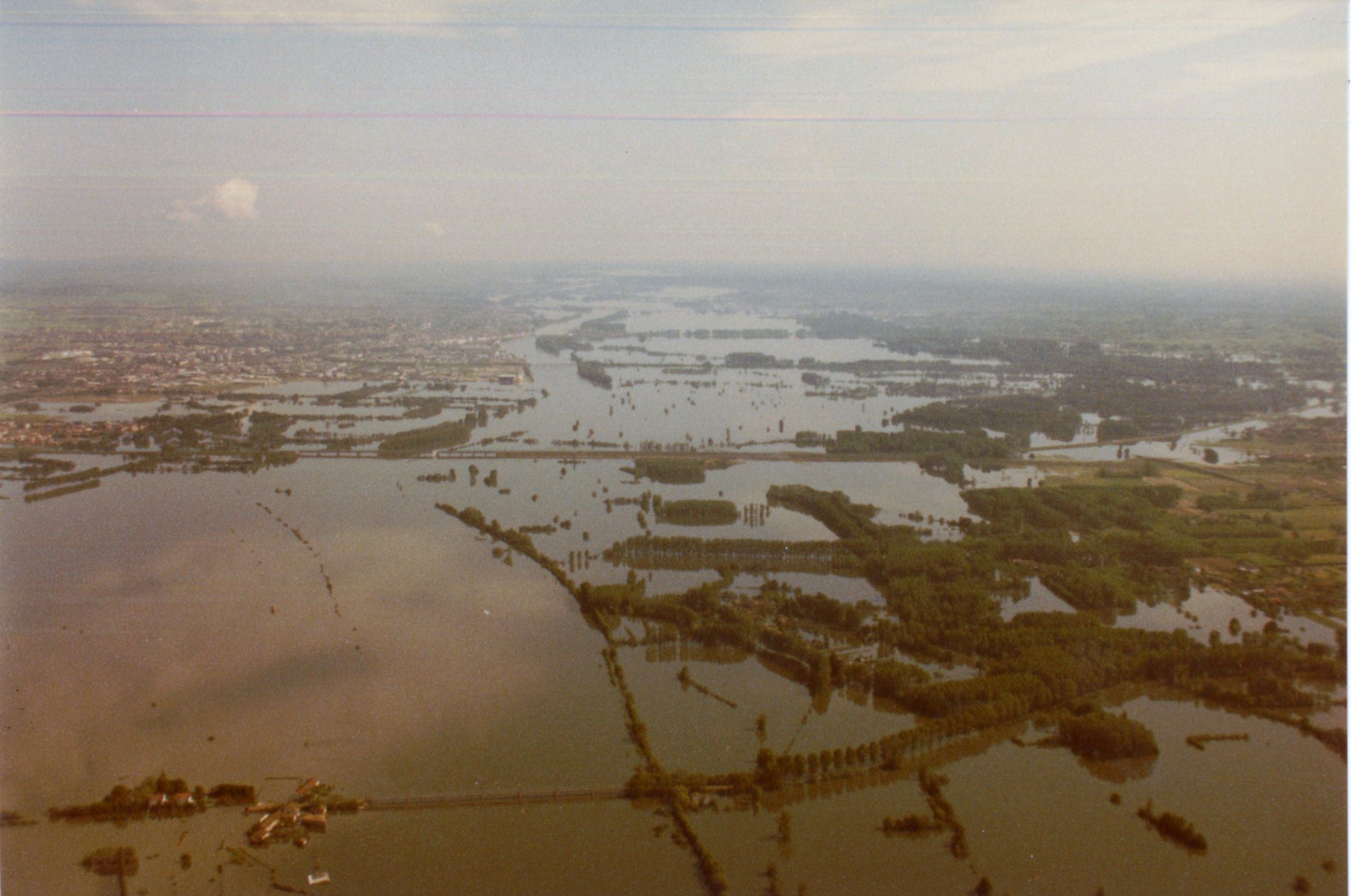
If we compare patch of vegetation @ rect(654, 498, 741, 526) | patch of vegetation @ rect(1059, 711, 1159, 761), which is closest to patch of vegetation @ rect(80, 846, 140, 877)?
patch of vegetation @ rect(1059, 711, 1159, 761)

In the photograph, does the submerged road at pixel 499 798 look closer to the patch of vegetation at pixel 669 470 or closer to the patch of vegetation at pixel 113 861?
the patch of vegetation at pixel 113 861

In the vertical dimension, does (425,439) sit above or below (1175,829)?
above

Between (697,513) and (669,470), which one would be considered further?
(669,470)

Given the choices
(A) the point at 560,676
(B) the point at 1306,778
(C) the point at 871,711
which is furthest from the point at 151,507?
(B) the point at 1306,778

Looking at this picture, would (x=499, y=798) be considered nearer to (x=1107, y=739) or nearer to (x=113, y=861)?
(x=113, y=861)

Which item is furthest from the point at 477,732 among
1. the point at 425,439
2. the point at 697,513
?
the point at 425,439

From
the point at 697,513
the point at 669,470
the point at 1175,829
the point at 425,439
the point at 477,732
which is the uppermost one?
the point at 425,439

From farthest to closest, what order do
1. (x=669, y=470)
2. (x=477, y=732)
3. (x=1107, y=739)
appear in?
(x=669, y=470) < (x=477, y=732) < (x=1107, y=739)

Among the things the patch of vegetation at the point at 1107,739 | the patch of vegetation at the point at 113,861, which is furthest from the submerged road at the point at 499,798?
the patch of vegetation at the point at 1107,739

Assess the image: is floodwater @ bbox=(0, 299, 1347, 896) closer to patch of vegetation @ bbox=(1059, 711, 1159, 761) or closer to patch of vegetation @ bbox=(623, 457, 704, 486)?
patch of vegetation @ bbox=(1059, 711, 1159, 761)

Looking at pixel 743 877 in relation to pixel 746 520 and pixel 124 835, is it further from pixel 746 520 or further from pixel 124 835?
pixel 746 520
